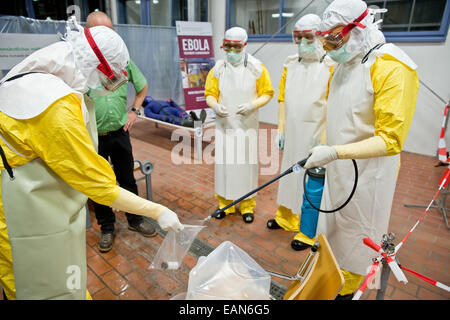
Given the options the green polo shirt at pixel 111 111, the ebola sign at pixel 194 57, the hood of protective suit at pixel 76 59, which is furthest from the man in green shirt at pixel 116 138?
the ebola sign at pixel 194 57

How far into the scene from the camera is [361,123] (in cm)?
151

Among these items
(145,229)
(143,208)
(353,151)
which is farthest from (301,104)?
(145,229)

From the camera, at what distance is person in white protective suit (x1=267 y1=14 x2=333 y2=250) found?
2211 millimetres

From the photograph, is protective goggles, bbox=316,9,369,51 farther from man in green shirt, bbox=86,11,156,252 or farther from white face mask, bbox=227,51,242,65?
man in green shirt, bbox=86,11,156,252

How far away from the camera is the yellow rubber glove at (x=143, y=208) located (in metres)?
1.18

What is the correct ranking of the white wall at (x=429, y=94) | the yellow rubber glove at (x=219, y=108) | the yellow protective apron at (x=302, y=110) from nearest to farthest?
the yellow protective apron at (x=302, y=110)
the yellow rubber glove at (x=219, y=108)
the white wall at (x=429, y=94)

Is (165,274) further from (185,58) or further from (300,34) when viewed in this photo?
(185,58)

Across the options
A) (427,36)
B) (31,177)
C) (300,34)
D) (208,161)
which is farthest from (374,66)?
(427,36)

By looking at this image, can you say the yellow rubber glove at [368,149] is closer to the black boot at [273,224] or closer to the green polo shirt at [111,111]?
the black boot at [273,224]

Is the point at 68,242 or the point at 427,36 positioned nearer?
the point at 68,242

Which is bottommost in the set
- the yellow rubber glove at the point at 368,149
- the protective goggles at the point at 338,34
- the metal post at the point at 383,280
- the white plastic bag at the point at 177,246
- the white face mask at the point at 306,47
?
the white plastic bag at the point at 177,246

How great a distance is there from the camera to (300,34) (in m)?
2.21

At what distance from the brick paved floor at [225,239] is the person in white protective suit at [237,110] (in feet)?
0.91
